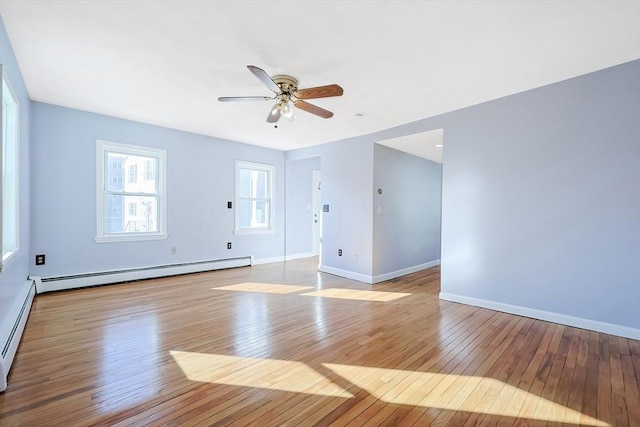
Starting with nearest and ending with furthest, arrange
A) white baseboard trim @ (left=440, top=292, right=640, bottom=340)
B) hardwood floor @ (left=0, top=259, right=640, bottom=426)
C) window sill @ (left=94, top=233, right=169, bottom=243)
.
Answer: hardwood floor @ (left=0, top=259, right=640, bottom=426) → white baseboard trim @ (left=440, top=292, right=640, bottom=340) → window sill @ (left=94, top=233, right=169, bottom=243)

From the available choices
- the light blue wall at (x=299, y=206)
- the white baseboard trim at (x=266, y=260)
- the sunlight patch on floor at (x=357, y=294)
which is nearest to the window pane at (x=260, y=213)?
the light blue wall at (x=299, y=206)

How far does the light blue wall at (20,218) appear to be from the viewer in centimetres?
222

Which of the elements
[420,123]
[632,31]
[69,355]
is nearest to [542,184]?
[632,31]

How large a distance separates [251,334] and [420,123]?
3402 millimetres

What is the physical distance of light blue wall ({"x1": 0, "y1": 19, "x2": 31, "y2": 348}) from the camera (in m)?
2.22

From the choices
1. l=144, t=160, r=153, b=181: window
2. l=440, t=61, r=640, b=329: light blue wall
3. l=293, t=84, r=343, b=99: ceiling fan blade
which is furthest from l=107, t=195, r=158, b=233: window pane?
l=440, t=61, r=640, b=329: light blue wall

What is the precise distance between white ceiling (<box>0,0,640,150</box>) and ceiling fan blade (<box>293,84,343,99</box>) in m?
0.22

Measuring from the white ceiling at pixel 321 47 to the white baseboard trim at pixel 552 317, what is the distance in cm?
236

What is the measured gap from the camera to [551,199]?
2.99 m

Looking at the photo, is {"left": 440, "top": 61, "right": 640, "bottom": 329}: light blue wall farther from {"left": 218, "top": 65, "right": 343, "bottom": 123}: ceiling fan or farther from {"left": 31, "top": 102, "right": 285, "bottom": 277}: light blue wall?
{"left": 31, "top": 102, "right": 285, "bottom": 277}: light blue wall

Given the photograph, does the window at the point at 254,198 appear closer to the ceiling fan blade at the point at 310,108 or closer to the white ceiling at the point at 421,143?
the white ceiling at the point at 421,143

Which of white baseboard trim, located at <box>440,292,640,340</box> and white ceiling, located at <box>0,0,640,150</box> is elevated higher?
white ceiling, located at <box>0,0,640,150</box>

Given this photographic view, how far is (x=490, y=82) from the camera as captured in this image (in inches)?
116

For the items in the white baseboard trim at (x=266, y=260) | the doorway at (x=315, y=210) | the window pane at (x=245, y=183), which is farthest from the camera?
the doorway at (x=315, y=210)
